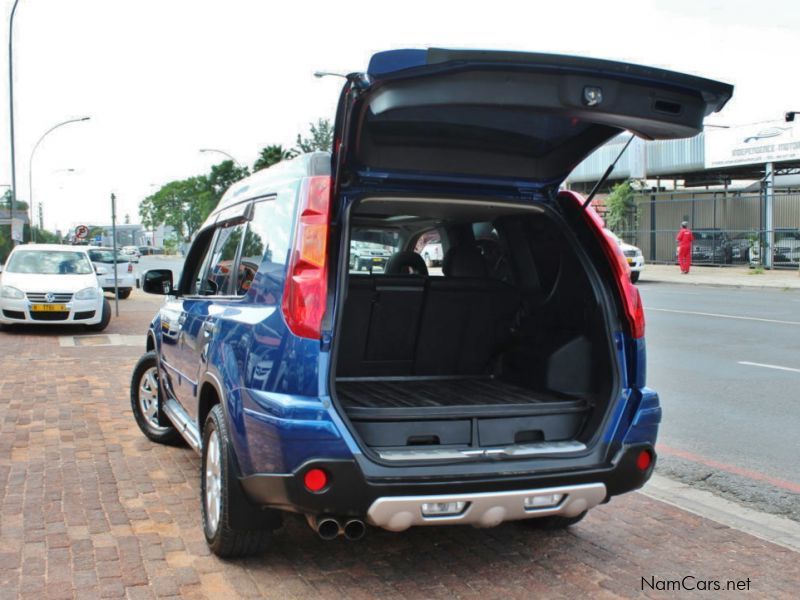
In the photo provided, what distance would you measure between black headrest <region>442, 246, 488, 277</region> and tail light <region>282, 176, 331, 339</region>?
164 cm

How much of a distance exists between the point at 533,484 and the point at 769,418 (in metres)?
4.41

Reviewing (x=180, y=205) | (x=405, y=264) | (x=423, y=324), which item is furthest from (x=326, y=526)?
(x=180, y=205)

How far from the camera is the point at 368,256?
532cm

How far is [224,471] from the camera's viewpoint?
12.5 feet

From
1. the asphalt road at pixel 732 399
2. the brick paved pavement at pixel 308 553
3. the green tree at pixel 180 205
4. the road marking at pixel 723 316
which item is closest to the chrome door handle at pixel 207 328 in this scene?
the brick paved pavement at pixel 308 553

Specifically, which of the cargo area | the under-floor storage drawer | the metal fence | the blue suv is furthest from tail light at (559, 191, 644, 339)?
the metal fence

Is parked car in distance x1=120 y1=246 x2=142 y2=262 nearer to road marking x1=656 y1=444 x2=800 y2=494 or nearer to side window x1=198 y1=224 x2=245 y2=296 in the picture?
side window x1=198 y1=224 x2=245 y2=296

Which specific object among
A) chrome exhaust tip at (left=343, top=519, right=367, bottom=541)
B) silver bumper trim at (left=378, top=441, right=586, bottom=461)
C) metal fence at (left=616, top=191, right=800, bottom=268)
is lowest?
chrome exhaust tip at (left=343, top=519, right=367, bottom=541)

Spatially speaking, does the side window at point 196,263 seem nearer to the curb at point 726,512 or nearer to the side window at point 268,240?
the side window at point 268,240

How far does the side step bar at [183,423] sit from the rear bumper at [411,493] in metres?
1.05

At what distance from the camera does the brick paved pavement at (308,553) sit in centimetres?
378

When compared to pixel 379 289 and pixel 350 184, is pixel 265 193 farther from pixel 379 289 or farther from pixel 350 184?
pixel 379 289

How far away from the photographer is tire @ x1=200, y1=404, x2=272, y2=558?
3795 millimetres

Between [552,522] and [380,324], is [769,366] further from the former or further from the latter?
[380,324]
